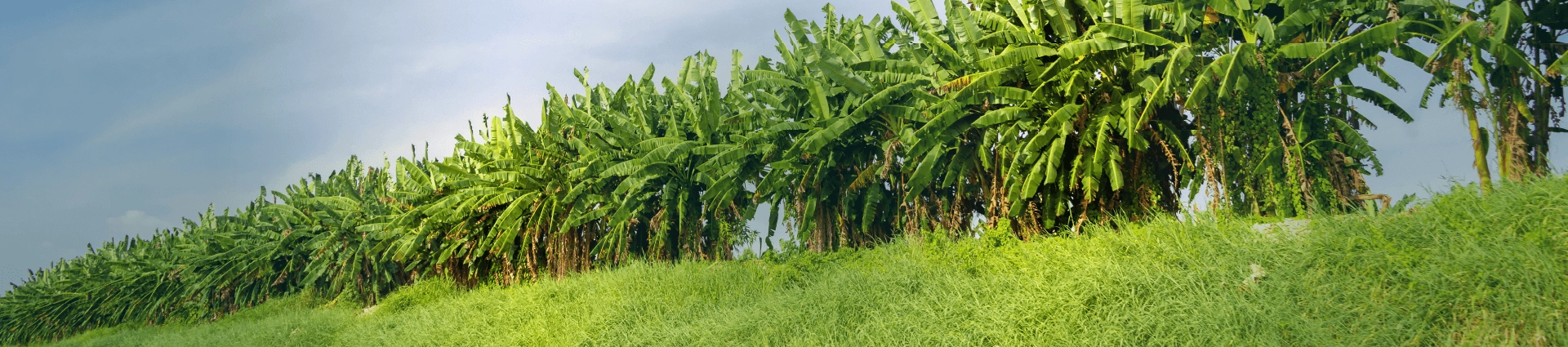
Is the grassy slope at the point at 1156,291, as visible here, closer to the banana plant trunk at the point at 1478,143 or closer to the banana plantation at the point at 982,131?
the banana plantation at the point at 982,131

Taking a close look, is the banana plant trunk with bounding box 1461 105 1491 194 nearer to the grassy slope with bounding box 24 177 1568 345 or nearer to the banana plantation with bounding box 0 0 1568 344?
the banana plantation with bounding box 0 0 1568 344

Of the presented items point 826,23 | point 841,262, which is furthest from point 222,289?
point 841,262

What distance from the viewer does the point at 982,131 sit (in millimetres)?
10328

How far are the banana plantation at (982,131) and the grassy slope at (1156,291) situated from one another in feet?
3.96

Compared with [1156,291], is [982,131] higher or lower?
higher

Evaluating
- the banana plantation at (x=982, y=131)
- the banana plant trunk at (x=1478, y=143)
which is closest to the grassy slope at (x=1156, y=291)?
the banana plantation at (x=982, y=131)

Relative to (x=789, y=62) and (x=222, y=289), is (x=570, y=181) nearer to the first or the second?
(x=789, y=62)

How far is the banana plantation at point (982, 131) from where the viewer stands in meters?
8.34

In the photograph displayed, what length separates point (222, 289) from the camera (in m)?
25.6

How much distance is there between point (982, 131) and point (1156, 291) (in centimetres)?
457

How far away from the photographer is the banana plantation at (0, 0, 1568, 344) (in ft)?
27.4

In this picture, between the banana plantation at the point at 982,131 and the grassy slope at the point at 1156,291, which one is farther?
the banana plantation at the point at 982,131

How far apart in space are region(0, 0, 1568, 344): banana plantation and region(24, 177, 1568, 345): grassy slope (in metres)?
1.21

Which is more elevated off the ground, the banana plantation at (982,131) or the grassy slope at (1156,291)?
the banana plantation at (982,131)
